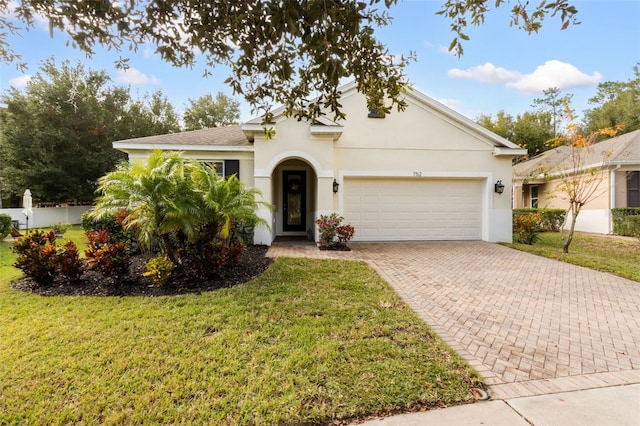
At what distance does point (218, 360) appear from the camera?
135 inches

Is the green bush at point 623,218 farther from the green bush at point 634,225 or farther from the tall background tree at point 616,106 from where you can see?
the tall background tree at point 616,106

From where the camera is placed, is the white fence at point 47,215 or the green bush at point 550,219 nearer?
the green bush at point 550,219

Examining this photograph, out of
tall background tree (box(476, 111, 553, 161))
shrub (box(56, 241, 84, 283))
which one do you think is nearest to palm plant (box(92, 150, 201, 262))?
shrub (box(56, 241, 84, 283))

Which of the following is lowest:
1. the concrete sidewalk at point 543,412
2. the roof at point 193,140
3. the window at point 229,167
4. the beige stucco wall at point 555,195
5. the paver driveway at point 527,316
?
the concrete sidewalk at point 543,412

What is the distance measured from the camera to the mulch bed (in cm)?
Answer: 576

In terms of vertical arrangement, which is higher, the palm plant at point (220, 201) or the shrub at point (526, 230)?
the palm plant at point (220, 201)

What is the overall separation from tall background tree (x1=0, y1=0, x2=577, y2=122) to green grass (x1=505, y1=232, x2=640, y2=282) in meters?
7.43

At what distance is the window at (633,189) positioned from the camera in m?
14.6

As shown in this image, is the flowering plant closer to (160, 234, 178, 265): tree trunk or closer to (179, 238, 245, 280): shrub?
(179, 238, 245, 280): shrub

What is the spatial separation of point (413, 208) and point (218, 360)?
33.1 ft

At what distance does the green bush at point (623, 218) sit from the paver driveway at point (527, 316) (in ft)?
27.2

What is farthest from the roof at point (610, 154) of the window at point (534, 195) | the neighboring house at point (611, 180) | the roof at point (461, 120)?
the roof at point (461, 120)

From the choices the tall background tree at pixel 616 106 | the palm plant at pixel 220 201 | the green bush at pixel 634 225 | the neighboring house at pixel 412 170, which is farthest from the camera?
the tall background tree at pixel 616 106

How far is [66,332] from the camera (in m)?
4.11
